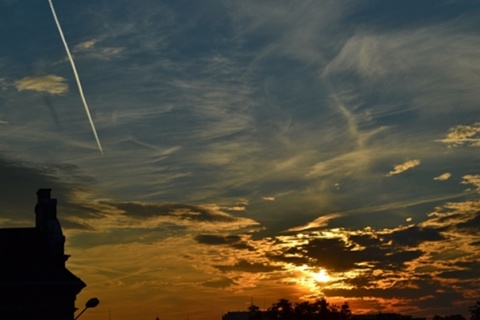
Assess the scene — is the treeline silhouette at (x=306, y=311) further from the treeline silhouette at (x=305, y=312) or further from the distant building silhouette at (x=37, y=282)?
the distant building silhouette at (x=37, y=282)

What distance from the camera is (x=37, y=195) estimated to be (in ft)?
188

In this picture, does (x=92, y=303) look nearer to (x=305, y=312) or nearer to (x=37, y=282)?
(x=37, y=282)

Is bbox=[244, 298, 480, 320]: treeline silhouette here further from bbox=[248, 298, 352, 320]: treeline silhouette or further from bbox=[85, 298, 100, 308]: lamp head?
bbox=[85, 298, 100, 308]: lamp head

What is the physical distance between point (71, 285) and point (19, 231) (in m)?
8.06

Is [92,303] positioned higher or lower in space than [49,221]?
lower

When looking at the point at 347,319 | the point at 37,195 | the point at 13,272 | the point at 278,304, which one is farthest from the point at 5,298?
the point at 347,319

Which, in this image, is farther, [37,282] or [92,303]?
[37,282]

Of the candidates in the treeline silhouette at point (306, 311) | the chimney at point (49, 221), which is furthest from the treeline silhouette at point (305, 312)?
the chimney at point (49, 221)

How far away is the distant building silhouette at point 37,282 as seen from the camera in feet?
158

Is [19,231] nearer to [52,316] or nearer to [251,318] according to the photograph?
[52,316]

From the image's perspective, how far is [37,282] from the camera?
48594 millimetres

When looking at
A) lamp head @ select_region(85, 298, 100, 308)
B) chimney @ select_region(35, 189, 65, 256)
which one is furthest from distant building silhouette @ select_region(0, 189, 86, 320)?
lamp head @ select_region(85, 298, 100, 308)

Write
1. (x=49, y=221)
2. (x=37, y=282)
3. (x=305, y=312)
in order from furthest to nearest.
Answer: (x=305, y=312), (x=49, y=221), (x=37, y=282)

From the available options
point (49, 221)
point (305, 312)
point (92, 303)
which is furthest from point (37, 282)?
point (305, 312)
